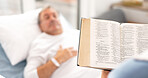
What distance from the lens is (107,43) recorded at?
904 millimetres

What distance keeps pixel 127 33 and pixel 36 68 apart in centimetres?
70

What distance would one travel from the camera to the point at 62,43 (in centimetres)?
151

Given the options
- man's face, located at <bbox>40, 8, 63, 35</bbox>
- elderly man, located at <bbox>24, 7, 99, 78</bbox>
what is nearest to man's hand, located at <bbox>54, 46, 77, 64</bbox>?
elderly man, located at <bbox>24, 7, 99, 78</bbox>

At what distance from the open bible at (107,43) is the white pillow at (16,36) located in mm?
674

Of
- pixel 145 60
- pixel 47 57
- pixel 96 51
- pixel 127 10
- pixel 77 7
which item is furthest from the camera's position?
pixel 77 7

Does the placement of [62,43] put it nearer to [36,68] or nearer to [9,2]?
[36,68]

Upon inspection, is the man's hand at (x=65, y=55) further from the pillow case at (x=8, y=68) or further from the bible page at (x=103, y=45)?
the bible page at (x=103, y=45)

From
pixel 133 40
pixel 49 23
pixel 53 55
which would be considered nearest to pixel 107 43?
pixel 133 40

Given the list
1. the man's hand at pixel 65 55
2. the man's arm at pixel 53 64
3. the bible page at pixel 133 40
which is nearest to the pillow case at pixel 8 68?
the man's arm at pixel 53 64

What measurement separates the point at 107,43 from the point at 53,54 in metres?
0.62

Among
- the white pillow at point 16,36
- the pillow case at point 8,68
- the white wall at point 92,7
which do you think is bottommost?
the pillow case at point 8,68

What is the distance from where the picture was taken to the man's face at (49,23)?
62.2 inches

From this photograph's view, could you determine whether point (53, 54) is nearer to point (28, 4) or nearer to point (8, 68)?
point (8, 68)

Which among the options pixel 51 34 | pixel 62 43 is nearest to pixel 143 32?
pixel 62 43
